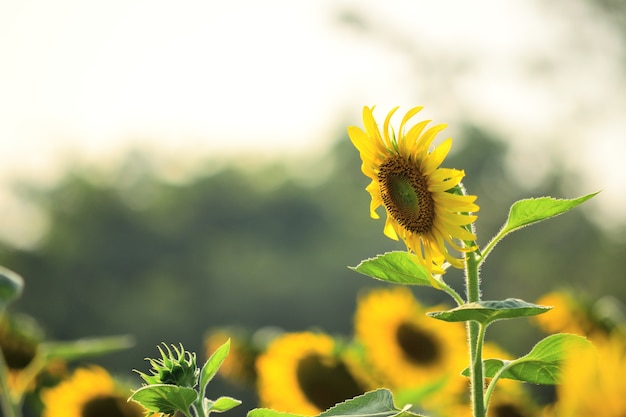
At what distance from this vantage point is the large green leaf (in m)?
0.68

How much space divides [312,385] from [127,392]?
0.33 m

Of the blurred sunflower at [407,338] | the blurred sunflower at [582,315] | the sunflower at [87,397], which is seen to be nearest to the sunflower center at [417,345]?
the blurred sunflower at [407,338]

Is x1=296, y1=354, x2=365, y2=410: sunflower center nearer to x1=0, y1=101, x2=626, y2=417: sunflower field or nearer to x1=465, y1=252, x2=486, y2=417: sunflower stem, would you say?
x1=0, y1=101, x2=626, y2=417: sunflower field

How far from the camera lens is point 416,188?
806 mm

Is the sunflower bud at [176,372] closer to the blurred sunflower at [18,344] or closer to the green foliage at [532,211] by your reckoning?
the green foliage at [532,211]

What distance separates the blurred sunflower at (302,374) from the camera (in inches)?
57.2

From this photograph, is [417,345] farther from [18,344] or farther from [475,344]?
[475,344]

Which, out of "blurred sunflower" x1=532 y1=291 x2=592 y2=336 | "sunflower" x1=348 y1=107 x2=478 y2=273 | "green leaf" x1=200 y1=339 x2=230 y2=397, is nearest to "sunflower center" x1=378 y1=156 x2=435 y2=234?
"sunflower" x1=348 y1=107 x2=478 y2=273

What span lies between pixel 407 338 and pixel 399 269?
1271 millimetres

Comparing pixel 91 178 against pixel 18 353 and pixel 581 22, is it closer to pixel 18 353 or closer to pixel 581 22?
pixel 581 22

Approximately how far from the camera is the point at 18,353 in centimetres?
156

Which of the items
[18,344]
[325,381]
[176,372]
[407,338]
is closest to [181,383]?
[176,372]

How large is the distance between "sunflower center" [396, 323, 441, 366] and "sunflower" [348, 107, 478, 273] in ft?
3.71

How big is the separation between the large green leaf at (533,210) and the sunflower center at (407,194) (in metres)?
0.09
